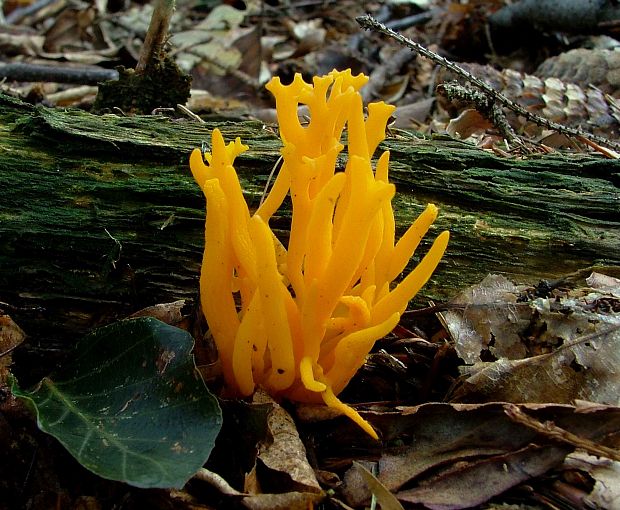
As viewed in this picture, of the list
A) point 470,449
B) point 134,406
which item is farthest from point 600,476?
point 134,406

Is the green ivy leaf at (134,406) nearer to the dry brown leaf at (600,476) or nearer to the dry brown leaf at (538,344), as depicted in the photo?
the dry brown leaf at (538,344)

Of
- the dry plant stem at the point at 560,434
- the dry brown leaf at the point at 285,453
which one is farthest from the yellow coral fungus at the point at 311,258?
the dry plant stem at the point at 560,434

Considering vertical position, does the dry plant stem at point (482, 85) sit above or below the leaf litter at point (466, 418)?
above

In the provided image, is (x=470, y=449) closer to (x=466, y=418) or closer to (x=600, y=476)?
(x=466, y=418)

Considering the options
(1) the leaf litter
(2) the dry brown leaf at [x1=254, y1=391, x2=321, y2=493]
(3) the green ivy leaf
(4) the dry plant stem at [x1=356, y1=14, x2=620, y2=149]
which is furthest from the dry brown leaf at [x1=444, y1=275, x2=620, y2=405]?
(4) the dry plant stem at [x1=356, y1=14, x2=620, y2=149]

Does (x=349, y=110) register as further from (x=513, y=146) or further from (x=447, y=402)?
(x=513, y=146)

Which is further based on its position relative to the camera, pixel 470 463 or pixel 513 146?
pixel 513 146

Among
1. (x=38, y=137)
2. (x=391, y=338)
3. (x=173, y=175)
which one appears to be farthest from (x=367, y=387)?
(x=38, y=137)

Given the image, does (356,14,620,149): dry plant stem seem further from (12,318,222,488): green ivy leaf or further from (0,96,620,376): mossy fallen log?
(12,318,222,488): green ivy leaf
